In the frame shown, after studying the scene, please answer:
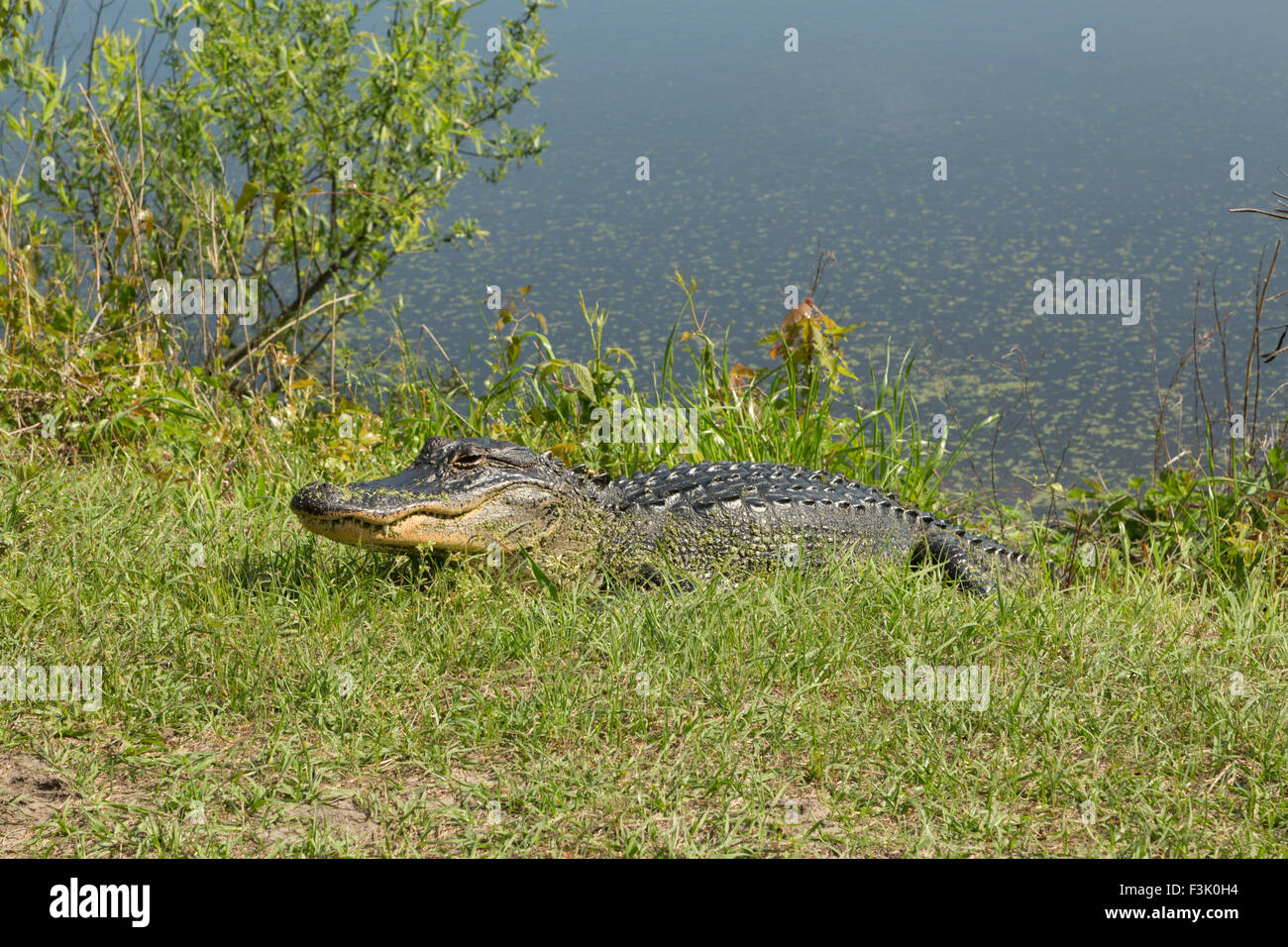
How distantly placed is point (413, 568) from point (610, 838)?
5.13ft

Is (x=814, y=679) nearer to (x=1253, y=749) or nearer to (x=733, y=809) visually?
(x=733, y=809)

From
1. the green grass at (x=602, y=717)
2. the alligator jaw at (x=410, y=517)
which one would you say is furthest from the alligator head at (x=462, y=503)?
the green grass at (x=602, y=717)

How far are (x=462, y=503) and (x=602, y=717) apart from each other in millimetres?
1104

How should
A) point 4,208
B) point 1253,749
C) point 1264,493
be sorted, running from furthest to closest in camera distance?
point 4,208
point 1264,493
point 1253,749

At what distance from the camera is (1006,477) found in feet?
20.8

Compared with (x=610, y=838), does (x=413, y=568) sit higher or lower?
higher

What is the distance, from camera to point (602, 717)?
307 centimetres

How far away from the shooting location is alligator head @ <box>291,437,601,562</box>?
3.54 meters

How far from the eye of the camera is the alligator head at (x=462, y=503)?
3.54m

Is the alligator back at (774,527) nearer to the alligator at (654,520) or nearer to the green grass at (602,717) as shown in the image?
the alligator at (654,520)

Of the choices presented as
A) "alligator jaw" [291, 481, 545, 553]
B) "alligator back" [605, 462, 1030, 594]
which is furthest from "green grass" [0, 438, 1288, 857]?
"alligator back" [605, 462, 1030, 594]

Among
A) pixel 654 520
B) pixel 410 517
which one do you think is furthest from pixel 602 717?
pixel 654 520

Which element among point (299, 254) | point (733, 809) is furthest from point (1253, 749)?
point (299, 254)
